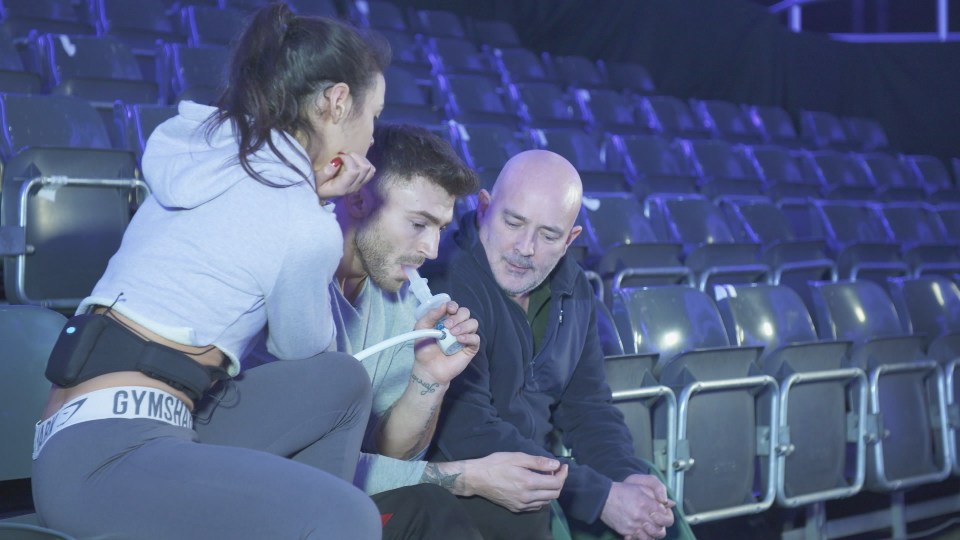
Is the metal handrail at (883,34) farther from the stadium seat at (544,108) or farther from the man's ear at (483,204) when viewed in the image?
the man's ear at (483,204)

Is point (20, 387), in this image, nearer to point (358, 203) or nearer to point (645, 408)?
point (358, 203)

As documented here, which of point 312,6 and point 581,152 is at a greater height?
point 312,6

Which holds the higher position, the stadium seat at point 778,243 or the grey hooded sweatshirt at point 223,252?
the stadium seat at point 778,243

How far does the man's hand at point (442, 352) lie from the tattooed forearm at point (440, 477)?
17 centimetres

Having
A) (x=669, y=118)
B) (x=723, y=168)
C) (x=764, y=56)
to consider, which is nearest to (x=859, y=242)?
(x=723, y=168)

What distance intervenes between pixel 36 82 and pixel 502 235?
256 centimetres

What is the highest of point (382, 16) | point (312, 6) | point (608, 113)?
point (382, 16)

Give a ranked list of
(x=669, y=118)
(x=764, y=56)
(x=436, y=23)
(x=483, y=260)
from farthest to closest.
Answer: (x=764, y=56), (x=436, y=23), (x=669, y=118), (x=483, y=260)

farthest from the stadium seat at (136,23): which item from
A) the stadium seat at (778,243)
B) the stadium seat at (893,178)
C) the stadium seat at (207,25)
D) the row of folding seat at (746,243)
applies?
the stadium seat at (893,178)

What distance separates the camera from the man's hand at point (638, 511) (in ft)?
7.11

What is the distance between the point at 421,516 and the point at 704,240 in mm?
3106

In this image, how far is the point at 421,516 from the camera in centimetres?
175

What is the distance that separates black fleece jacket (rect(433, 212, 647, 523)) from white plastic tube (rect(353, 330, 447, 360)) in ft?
1.17

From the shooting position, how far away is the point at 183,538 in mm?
1225
